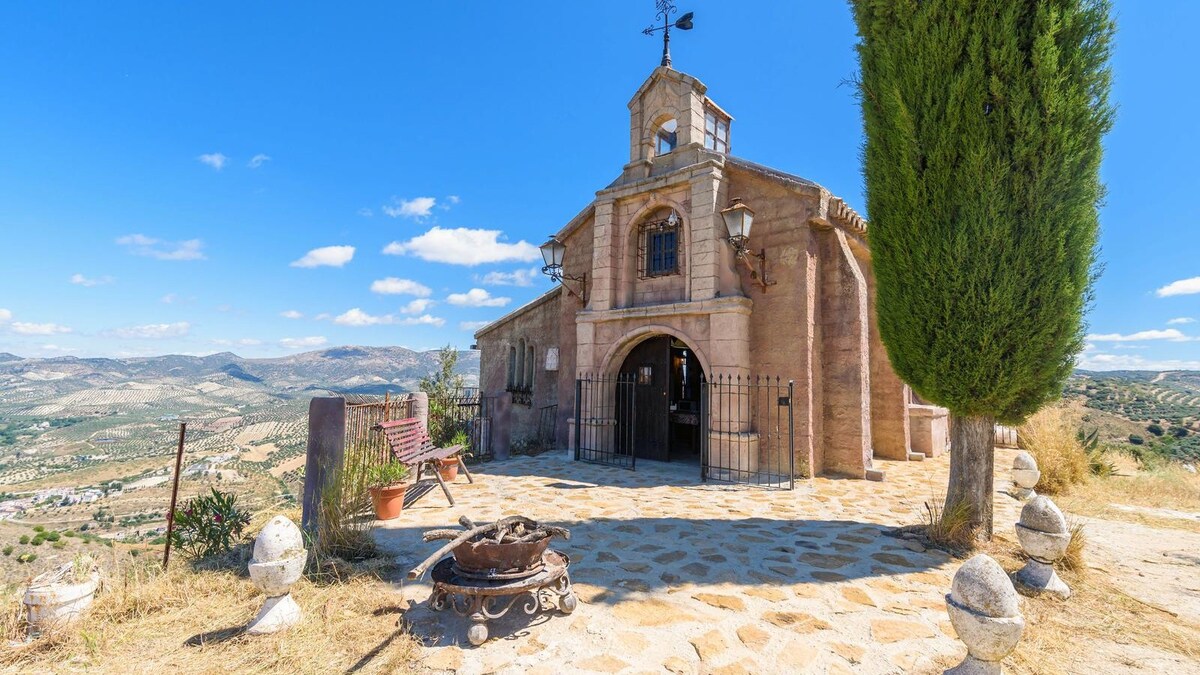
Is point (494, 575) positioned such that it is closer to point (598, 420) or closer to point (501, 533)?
point (501, 533)

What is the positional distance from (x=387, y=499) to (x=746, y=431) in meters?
6.16

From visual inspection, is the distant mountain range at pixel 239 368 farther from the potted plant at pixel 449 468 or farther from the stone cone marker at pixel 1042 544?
the stone cone marker at pixel 1042 544

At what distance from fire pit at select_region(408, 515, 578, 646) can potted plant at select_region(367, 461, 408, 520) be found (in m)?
2.75

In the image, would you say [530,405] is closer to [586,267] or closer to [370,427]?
[586,267]

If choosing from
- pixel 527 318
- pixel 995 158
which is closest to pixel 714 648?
pixel 995 158

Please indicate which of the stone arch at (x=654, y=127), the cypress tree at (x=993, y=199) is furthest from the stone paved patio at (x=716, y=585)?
the stone arch at (x=654, y=127)

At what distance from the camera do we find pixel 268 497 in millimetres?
7168

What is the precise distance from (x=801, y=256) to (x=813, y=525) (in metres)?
4.86

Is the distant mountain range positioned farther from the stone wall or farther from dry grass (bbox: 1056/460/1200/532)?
dry grass (bbox: 1056/460/1200/532)

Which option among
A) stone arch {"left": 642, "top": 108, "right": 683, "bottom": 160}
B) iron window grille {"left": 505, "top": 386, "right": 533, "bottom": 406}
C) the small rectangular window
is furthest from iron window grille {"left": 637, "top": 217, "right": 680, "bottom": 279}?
iron window grille {"left": 505, "top": 386, "right": 533, "bottom": 406}

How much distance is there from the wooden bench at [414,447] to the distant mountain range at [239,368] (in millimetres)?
132268

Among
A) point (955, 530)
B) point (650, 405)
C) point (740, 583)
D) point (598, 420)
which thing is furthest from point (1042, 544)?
point (598, 420)

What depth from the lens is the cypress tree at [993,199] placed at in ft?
15.9

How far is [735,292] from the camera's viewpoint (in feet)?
30.2
